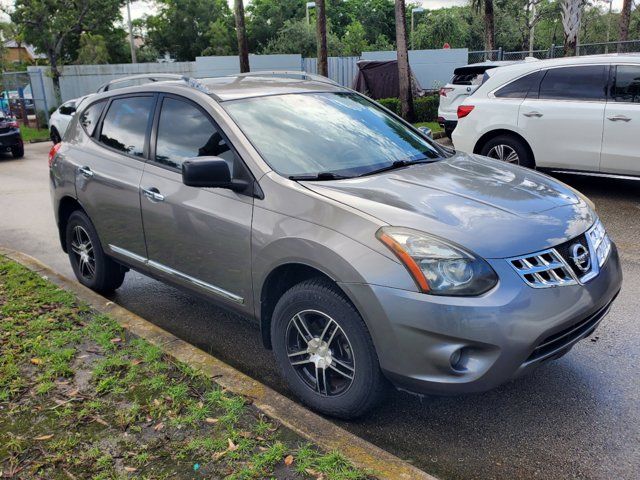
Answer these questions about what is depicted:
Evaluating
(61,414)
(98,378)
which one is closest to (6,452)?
(61,414)

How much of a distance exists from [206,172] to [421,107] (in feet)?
55.4

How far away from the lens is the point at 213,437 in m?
3.01

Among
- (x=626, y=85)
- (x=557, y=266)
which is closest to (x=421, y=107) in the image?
(x=626, y=85)

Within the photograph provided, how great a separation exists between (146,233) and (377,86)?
746 inches

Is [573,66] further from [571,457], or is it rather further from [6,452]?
[6,452]

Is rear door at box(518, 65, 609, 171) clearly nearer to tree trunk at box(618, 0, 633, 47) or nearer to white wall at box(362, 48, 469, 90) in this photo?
white wall at box(362, 48, 469, 90)

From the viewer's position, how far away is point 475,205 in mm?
3254

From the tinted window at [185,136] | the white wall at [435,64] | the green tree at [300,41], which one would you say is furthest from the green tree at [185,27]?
the tinted window at [185,136]

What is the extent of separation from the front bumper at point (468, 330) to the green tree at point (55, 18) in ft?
81.7

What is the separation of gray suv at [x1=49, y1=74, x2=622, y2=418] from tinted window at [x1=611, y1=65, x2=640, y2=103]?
4.11m

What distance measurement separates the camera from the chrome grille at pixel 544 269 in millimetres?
2887

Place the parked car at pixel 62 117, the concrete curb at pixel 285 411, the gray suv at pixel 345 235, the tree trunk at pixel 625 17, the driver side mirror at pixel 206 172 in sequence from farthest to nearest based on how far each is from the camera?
the tree trunk at pixel 625 17, the parked car at pixel 62 117, the driver side mirror at pixel 206 172, the gray suv at pixel 345 235, the concrete curb at pixel 285 411

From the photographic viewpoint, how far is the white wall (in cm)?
2388

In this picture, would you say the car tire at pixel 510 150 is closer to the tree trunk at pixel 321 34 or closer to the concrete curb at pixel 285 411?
the concrete curb at pixel 285 411
